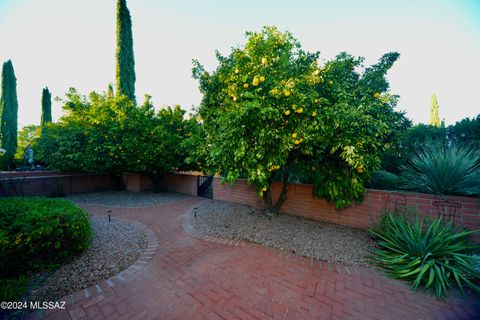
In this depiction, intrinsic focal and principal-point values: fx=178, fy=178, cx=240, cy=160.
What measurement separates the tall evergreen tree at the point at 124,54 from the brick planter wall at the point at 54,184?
6700 mm

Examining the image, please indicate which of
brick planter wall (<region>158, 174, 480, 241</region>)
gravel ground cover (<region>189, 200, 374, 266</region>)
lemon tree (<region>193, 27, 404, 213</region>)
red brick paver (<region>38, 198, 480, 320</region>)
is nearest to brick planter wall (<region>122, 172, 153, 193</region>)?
brick planter wall (<region>158, 174, 480, 241</region>)

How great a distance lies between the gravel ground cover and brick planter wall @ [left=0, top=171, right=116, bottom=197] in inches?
294

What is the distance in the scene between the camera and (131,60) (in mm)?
13852

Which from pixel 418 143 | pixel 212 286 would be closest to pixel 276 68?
pixel 212 286

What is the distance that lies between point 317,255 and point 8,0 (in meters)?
10.7

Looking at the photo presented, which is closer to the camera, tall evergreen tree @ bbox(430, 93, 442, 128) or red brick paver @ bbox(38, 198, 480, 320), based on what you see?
red brick paver @ bbox(38, 198, 480, 320)

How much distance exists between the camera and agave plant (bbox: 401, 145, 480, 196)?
395cm

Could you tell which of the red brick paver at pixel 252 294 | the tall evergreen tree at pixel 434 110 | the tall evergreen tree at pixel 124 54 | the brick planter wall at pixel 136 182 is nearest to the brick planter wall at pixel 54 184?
the brick planter wall at pixel 136 182

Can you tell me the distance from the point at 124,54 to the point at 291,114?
15.7m

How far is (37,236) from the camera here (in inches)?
108

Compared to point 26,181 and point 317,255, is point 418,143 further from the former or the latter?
point 26,181

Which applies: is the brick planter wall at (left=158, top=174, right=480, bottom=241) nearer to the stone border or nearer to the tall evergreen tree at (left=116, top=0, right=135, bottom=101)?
the stone border

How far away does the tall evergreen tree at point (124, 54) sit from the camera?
43.6 ft

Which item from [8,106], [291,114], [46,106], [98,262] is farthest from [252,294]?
[46,106]
